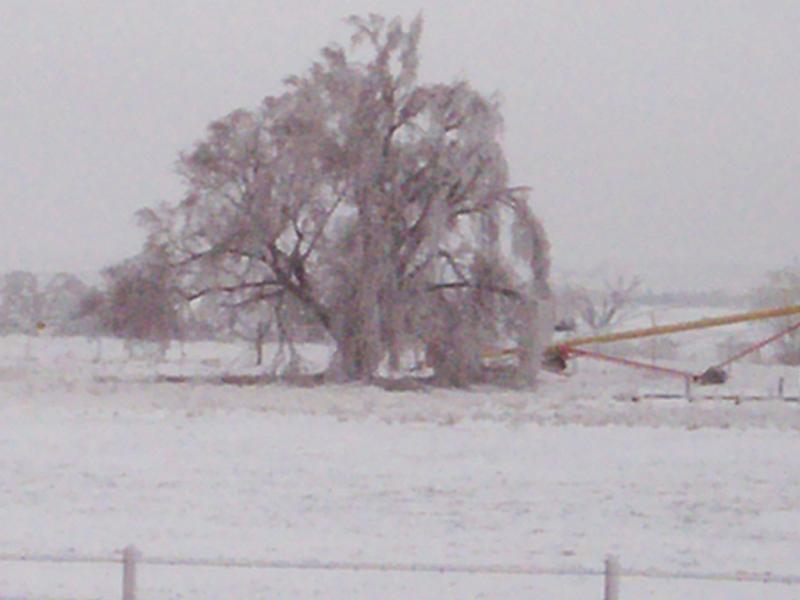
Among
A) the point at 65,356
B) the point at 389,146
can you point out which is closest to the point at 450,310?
the point at 389,146

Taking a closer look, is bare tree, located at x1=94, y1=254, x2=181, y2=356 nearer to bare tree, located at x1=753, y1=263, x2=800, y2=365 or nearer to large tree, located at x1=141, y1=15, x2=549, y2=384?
large tree, located at x1=141, y1=15, x2=549, y2=384

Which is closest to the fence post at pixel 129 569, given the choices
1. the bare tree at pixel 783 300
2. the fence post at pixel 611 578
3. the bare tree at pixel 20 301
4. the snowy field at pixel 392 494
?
the snowy field at pixel 392 494

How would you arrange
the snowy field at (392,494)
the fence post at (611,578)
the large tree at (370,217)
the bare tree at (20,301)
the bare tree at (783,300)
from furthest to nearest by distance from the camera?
the bare tree at (20,301) < the bare tree at (783,300) < the large tree at (370,217) < the snowy field at (392,494) < the fence post at (611,578)

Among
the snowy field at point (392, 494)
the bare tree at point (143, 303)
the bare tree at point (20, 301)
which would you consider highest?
the bare tree at point (20, 301)

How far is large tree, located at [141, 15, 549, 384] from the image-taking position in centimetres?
4588

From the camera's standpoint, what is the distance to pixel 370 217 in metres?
45.8

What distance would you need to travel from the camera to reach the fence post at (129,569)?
9820 mm

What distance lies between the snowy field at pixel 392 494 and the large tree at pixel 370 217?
1134 centimetres

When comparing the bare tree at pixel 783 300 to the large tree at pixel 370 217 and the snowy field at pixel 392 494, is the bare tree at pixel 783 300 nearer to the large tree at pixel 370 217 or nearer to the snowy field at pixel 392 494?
the large tree at pixel 370 217

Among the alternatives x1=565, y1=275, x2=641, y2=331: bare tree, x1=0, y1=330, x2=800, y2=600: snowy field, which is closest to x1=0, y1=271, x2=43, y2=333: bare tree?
x1=565, y1=275, x2=641, y2=331: bare tree

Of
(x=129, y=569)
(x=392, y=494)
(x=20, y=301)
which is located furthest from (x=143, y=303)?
(x=20, y=301)

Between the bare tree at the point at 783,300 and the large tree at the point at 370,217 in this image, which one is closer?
the large tree at the point at 370,217

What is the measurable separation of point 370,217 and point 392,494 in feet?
89.2

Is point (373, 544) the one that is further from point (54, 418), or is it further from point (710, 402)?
point (710, 402)
